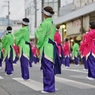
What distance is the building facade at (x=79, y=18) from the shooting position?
21886 mm

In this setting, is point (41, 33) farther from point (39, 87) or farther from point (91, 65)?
point (91, 65)

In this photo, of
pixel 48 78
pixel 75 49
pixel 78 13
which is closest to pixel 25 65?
pixel 48 78

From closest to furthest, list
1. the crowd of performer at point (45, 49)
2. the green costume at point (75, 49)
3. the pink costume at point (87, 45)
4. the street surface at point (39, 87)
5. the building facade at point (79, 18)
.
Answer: the street surface at point (39, 87)
the crowd of performer at point (45, 49)
the pink costume at point (87, 45)
the green costume at point (75, 49)
the building facade at point (79, 18)

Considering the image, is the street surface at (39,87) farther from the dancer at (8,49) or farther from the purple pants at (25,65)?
the dancer at (8,49)

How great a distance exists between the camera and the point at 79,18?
24359 millimetres

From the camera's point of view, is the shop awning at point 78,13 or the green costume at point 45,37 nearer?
the green costume at point 45,37

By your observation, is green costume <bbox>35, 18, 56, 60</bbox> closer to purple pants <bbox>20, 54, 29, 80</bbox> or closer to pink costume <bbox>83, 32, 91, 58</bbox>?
purple pants <bbox>20, 54, 29, 80</bbox>

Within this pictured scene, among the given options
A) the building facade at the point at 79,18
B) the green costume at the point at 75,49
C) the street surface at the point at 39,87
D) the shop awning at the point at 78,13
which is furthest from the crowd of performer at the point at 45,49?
the building facade at the point at 79,18

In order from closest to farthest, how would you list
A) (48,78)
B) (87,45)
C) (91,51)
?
(48,78) < (91,51) < (87,45)

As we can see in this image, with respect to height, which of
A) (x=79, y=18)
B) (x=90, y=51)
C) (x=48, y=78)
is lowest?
(x=48, y=78)

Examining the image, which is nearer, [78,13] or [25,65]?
[25,65]

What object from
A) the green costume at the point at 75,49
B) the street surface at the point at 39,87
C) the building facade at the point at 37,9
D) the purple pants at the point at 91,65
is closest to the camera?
the street surface at the point at 39,87

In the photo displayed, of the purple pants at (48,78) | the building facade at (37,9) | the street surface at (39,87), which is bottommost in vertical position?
the street surface at (39,87)

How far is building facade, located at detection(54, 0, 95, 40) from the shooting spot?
71.8 feet
